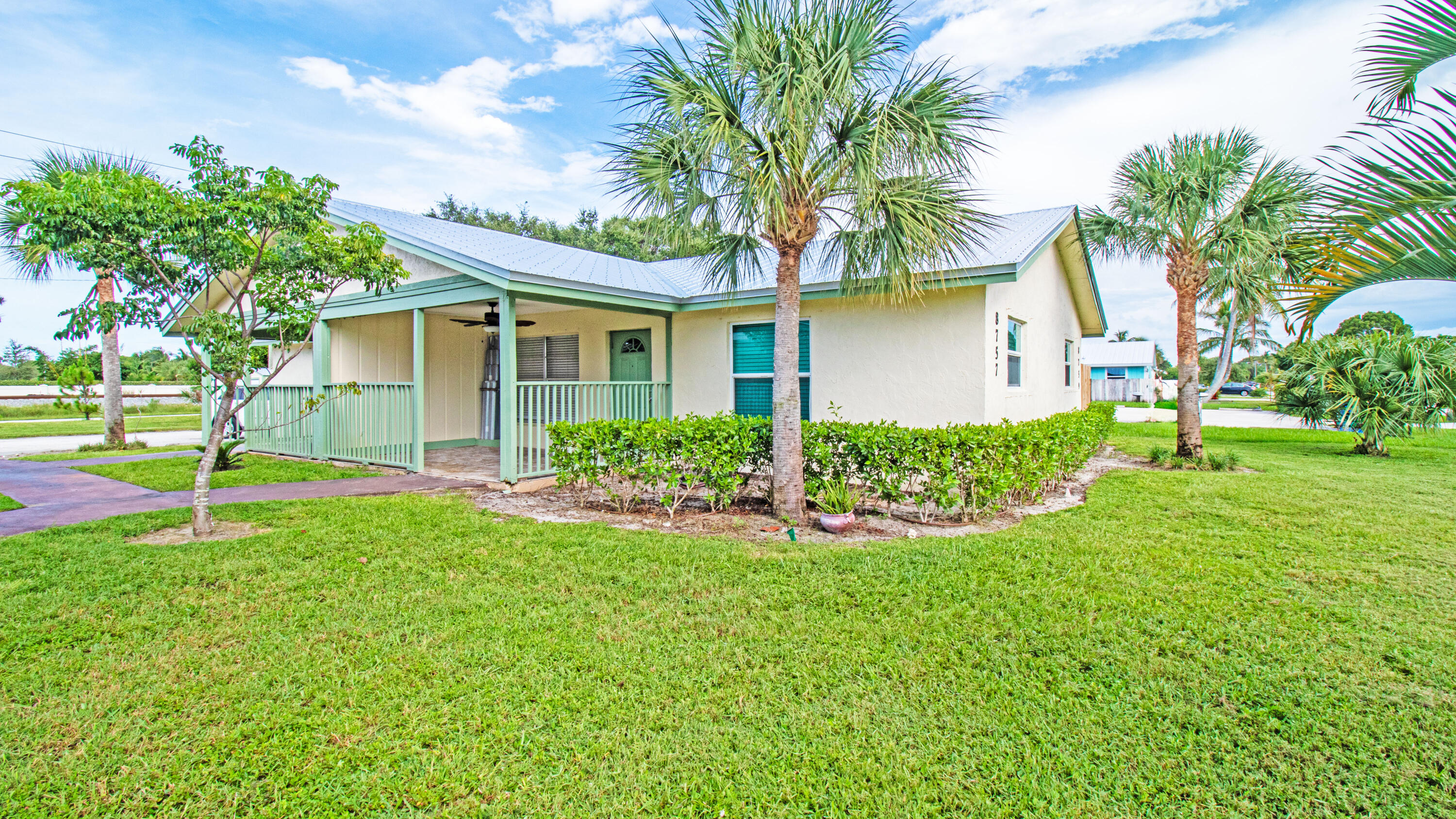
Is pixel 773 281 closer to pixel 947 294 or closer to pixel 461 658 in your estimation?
pixel 947 294

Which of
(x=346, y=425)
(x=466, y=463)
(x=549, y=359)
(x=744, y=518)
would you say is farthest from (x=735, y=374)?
(x=346, y=425)

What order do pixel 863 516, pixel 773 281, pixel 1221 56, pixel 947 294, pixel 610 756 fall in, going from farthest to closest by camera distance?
pixel 773 281
pixel 947 294
pixel 1221 56
pixel 863 516
pixel 610 756

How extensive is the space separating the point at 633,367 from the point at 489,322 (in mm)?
2660

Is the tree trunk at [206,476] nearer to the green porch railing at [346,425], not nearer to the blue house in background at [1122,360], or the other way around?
the green porch railing at [346,425]

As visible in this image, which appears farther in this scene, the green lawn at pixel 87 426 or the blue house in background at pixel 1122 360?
the blue house in background at pixel 1122 360

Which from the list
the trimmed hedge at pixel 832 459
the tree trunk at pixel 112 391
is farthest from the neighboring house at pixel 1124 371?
the tree trunk at pixel 112 391

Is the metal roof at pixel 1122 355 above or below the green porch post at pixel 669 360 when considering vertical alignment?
above

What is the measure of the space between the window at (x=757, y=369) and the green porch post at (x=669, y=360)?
3.64 ft

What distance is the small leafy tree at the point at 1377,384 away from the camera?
1119cm

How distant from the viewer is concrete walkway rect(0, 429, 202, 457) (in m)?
13.2

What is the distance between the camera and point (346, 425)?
10641 mm

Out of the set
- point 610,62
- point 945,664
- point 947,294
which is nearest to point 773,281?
point 947,294

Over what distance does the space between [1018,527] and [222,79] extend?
60.1 ft

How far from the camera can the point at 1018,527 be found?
20.0ft
